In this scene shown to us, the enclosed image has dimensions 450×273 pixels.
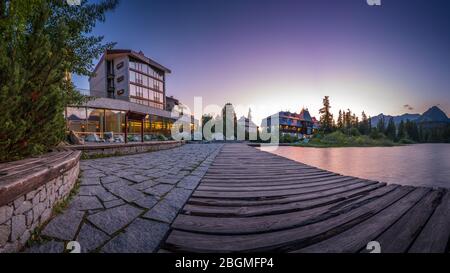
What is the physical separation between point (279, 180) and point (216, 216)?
7.62 ft

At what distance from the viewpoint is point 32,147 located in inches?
107

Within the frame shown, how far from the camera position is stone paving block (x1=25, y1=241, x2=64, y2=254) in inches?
61.1

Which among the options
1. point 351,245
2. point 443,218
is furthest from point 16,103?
point 443,218

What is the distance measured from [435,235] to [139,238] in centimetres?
306

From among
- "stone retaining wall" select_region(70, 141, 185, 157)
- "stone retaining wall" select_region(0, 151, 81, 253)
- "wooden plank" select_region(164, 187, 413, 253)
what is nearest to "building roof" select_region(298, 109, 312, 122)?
"stone retaining wall" select_region(70, 141, 185, 157)

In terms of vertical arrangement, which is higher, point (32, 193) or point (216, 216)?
point (32, 193)

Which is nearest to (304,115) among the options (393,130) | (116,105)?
(393,130)

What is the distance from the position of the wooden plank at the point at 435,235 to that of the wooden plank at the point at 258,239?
1.63ft

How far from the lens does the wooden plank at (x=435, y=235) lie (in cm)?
163

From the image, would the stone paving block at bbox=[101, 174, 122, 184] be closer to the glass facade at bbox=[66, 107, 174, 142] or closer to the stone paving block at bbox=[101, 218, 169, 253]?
the stone paving block at bbox=[101, 218, 169, 253]

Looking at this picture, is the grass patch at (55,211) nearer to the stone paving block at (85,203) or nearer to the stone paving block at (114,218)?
the stone paving block at (85,203)

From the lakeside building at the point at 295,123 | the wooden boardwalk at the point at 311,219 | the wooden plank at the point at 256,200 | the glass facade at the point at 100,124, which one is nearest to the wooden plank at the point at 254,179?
the wooden boardwalk at the point at 311,219
